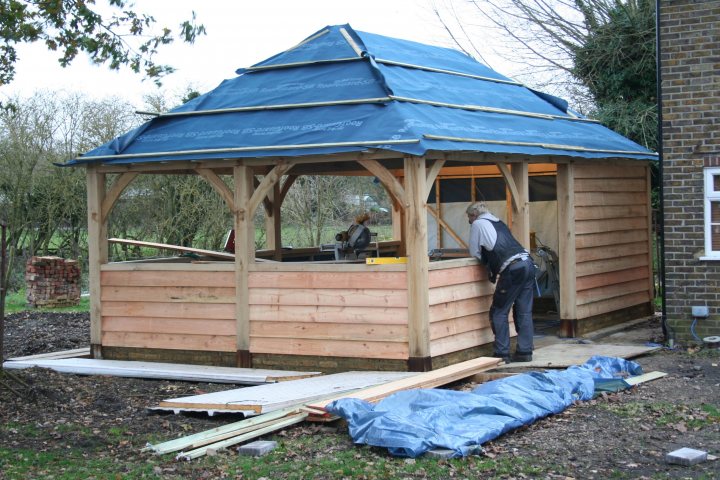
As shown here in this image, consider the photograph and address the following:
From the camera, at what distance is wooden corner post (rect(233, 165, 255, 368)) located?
1099 cm

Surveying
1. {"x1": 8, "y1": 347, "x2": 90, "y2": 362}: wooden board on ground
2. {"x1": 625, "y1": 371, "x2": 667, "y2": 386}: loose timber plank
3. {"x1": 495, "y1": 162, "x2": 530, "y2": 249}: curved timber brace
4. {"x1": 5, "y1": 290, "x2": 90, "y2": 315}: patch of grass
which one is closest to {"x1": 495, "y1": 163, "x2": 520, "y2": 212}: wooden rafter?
{"x1": 495, "y1": 162, "x2": 530, "y2": 249}: curved timber brace

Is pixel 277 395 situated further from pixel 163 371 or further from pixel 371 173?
pixel 371 173

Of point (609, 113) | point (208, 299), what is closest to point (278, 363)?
point (208, 299)

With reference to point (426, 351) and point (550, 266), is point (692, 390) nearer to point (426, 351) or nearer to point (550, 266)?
point (426, 351)

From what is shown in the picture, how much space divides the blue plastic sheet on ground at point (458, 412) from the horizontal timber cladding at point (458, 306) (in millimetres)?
1461

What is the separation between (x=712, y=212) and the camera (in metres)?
11.9

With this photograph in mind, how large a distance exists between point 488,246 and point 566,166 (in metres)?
2.50

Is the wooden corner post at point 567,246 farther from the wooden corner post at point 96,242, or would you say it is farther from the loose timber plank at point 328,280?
the wooden corner post at point 96,242

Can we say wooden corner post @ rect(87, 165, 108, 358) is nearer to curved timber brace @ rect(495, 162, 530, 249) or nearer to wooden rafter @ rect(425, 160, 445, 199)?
wooden rafter @ rect(425, 160, 445, 199)

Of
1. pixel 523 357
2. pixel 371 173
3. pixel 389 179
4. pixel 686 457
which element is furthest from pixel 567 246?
pixel 686 457

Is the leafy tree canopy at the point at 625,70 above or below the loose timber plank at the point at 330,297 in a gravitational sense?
above

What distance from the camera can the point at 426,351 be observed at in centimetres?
1012

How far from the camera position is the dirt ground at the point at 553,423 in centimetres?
698

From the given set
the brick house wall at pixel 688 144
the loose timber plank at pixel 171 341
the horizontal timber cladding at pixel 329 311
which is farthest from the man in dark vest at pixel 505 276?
the loose timber plank at pixel 171 341
